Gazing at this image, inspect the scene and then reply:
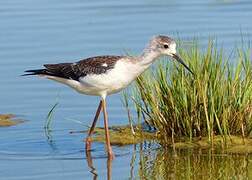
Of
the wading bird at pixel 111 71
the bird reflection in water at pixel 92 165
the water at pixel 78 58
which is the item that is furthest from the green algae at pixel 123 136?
the bird reflection in water at pixel 92 165

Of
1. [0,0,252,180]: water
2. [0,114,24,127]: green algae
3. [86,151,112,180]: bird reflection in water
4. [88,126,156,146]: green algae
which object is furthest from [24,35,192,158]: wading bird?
[0,114,24,127]: green algae

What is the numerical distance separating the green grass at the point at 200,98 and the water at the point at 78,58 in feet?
1.23

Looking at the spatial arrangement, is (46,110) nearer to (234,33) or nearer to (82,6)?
(234,33)

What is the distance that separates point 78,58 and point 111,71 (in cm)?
311

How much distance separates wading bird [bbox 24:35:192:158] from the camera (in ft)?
33.7

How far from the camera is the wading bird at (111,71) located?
10273 mm

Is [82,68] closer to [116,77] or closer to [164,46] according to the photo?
[116,77]

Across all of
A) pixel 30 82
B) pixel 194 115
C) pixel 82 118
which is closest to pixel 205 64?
pixel 194 115

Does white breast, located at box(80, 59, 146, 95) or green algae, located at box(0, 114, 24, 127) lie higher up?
white breast, located at box(80, 59, 146, 95)

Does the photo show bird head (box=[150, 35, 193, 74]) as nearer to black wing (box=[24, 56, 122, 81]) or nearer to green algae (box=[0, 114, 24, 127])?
black wing (box=[24, 56, 122, 81])

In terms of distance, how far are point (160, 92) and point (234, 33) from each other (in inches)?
151

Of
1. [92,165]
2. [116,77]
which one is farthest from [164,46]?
[92,165]

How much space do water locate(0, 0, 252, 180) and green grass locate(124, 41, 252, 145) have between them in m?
0.37

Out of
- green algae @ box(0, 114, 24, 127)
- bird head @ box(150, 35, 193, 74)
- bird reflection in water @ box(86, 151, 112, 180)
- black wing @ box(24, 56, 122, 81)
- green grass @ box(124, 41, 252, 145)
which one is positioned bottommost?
bird reflection in water @ box(86, 151, 112, 180)
